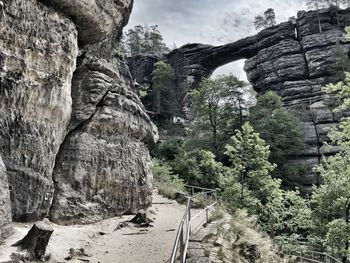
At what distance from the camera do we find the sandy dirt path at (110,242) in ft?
30.0

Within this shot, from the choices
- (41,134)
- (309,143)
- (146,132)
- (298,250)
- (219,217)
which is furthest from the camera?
(309,143)

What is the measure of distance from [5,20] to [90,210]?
6.93 meters

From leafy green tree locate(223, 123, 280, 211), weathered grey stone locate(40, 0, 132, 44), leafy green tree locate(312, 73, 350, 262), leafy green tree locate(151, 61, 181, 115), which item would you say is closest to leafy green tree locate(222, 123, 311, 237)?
leafy green tree locate(223, 123, 280, 211)

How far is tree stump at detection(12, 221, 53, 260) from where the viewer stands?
319 inches

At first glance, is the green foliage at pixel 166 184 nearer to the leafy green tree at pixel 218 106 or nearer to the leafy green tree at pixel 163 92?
the leafy green tree at pixel 218 106

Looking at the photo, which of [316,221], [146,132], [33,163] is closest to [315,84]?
[316,221]

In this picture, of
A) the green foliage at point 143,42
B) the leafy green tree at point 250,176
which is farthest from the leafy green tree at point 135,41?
the leafy green tree at point 250,176

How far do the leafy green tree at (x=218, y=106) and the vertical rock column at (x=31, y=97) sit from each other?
2594 centimetres

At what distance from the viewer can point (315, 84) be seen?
4694cm

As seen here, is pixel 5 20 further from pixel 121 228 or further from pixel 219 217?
pixel 219 217

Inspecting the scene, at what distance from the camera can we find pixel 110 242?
36.5 feet

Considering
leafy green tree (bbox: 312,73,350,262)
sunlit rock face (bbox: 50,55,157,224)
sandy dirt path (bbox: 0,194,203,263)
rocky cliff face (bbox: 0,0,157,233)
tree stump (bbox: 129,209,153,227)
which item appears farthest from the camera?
tree stump (bbox: 129,209,153,227)

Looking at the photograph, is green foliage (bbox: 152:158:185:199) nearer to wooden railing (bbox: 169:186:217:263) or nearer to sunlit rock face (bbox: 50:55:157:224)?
wooden railing (bbox: 169:186:217:263)

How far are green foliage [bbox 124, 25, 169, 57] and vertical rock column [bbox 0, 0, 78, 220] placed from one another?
55.9 m
